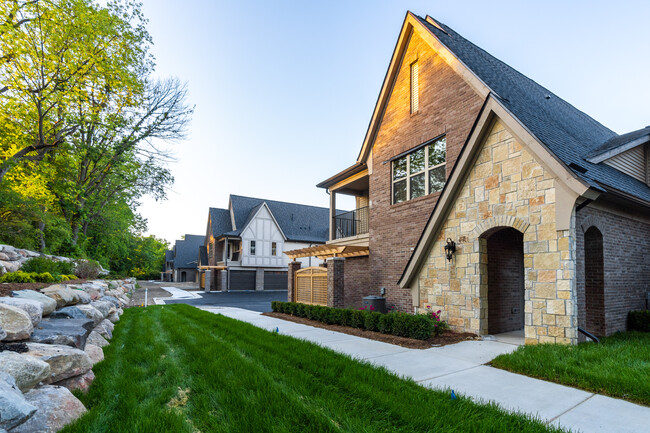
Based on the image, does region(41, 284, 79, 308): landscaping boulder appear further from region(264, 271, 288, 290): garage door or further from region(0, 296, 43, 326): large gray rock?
region(264, 271, 288, 290): garage door

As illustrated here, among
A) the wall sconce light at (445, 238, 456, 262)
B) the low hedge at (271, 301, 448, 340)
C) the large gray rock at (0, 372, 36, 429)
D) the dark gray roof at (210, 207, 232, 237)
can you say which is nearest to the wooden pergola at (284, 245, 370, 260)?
the low hedge at (271, 301, 448, 340)

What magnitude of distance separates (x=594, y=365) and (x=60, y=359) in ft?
21.6

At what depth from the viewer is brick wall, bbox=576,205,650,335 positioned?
21.2ft

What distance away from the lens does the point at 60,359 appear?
11.0 feet

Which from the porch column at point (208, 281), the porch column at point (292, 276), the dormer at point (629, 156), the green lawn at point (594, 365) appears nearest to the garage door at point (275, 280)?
the porch column at point (208, 281)

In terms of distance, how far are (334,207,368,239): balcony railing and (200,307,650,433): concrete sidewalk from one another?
838 centimetres

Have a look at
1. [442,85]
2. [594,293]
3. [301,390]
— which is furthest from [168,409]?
[442,85]

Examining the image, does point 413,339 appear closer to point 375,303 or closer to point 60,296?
point 375,303

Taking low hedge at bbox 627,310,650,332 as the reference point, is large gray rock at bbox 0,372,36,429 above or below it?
above

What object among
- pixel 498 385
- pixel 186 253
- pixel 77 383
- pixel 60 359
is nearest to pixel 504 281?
pixel 498 385

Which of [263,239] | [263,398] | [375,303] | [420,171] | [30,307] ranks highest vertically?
[420,171]

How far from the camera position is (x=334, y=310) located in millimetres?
9844

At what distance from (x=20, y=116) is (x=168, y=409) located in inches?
544

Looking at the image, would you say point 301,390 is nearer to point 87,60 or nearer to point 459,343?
point 459,343
